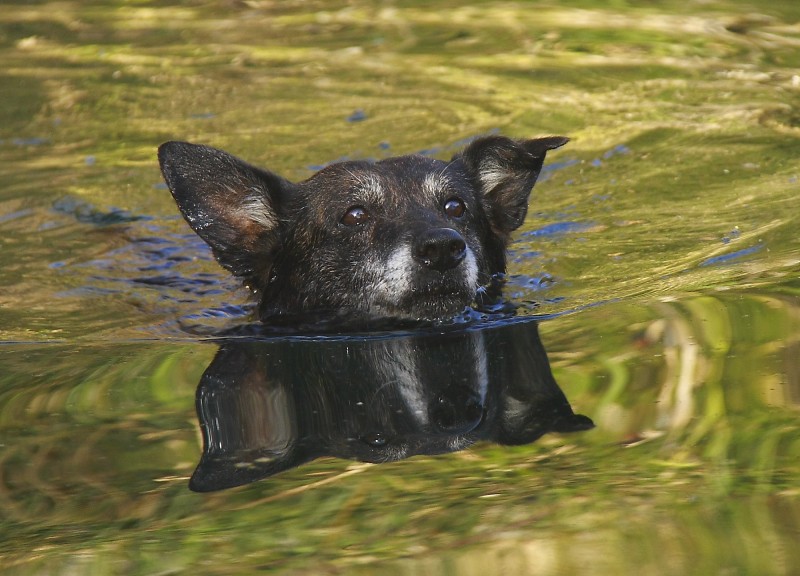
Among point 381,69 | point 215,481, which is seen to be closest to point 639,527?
point 215,481

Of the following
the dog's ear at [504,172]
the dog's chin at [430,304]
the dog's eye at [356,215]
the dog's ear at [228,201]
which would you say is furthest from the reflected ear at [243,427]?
the dog's ear at [504,172]

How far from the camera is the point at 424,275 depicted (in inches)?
218

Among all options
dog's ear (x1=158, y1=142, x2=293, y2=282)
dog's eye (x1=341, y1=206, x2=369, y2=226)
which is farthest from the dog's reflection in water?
dog's ear (x1=158, y1=142, x2=293, y2=282)

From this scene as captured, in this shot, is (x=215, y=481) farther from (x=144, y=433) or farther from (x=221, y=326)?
(x=221, y=326)

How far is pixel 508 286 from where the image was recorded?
662 cm

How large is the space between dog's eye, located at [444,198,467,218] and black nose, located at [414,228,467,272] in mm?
621

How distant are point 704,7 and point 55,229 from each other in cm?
687

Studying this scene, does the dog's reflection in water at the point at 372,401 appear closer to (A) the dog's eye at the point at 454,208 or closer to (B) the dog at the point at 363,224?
(B) the dog at the point at 363,224

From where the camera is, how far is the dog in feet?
18.4

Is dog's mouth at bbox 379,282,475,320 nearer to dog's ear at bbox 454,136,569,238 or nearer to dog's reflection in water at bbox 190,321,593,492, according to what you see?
dog's reflection in water at bbox 190,321,593,492

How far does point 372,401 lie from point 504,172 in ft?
9.32

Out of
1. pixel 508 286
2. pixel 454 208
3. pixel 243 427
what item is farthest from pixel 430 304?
pixel 243 427

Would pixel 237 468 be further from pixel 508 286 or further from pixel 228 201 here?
pixel 508 286

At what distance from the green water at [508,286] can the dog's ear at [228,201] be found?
34 centimetres
